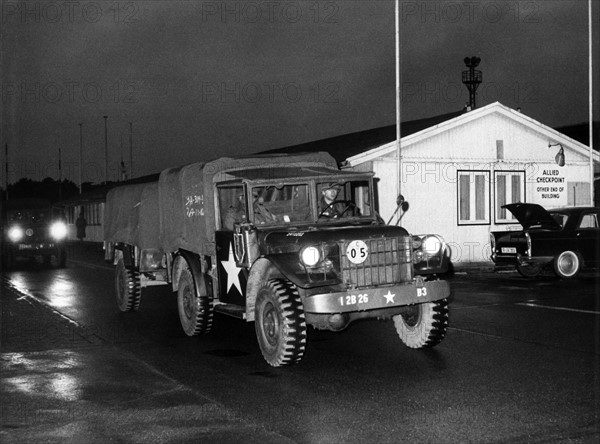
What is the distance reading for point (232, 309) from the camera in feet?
32.6

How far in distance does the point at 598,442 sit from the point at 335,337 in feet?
18.0

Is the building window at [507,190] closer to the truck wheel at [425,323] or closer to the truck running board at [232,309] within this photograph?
the truck wheel at [425,323]

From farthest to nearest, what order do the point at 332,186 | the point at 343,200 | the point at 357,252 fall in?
1. the point at 332,186
2. the point at 343,200
3. the point at 357,252

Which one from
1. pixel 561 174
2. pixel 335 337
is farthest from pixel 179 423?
pixel 561 174

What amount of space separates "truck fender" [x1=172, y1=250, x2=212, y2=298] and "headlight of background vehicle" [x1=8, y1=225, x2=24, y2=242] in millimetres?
17590

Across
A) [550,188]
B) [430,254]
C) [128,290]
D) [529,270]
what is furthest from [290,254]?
[550,188]

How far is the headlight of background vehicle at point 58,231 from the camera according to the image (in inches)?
1086

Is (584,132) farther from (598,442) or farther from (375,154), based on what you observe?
(598,442)

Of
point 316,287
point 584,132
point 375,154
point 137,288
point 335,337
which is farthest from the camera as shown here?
point 584,132

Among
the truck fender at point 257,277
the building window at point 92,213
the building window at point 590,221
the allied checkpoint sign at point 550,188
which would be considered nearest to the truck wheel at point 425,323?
the truck fender at point 257,277

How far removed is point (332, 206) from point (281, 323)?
2.17 m

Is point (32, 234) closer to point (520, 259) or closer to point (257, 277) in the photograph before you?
point (520, 259)

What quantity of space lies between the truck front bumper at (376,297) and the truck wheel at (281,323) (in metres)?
0.22

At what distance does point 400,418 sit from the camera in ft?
21.2
